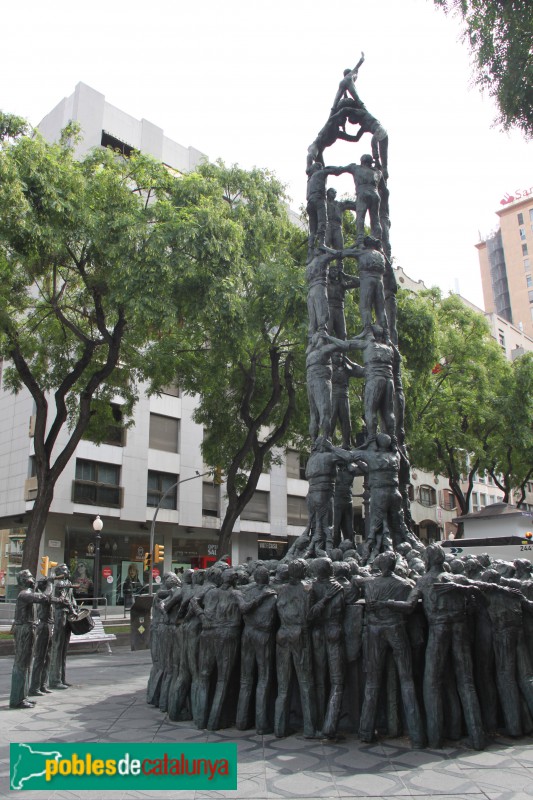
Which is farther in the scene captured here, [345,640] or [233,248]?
[233,248]

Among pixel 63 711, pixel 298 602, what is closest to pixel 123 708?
pixel 63 711

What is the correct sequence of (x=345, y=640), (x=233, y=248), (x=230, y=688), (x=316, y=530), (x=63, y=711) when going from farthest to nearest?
(x=233, y=248) → (x=316, y=530) → (x=63, y=711) → (x=230, y=688) → (x=345, y=640)

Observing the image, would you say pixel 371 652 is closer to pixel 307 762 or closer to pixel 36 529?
pixel 307 762

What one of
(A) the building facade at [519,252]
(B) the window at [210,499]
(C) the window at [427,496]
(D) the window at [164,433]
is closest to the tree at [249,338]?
(D) the window at [164,433]

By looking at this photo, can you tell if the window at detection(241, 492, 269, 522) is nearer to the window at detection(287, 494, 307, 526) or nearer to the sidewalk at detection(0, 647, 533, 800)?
the window at detection(287, 494, 307, 526)

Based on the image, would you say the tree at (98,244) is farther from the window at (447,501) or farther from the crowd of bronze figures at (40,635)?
the window at (447,501)

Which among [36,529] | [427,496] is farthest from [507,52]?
[427,496]

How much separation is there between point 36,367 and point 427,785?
57.0ft

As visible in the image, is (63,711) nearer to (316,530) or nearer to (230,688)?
(230,688)

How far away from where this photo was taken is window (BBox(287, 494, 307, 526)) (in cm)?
3978

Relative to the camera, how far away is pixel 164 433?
34.0 meters

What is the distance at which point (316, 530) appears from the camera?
10312 millimetres

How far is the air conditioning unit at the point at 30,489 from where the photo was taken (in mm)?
29062

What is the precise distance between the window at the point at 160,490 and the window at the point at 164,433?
126 centimetres
